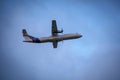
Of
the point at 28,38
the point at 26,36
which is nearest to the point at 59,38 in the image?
the point at 28,38

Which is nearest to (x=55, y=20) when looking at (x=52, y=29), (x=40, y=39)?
(x=52, y=29)

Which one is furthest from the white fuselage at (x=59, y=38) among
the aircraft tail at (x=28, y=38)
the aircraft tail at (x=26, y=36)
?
the aircraft tail at (x=26, y=36)

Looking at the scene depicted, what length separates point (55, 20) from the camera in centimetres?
7769

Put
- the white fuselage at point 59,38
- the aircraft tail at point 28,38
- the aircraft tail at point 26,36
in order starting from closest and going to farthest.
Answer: the white fuselage at point 59,38, the aircraft tail at point 28,38, the aircraft tail at point 26,36

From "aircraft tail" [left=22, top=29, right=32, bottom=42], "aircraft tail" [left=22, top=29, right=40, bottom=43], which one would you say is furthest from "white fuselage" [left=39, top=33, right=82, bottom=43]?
"aircraft tail" [left=22, top=29, right=32, bottom=42]

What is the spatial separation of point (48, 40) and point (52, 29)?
4223 millimetres

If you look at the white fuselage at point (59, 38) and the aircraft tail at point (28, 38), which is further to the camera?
the aircraft tail at point (28, 38)

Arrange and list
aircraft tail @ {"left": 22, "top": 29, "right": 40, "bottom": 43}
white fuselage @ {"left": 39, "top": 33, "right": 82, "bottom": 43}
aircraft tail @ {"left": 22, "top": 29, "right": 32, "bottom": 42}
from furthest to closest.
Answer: aircraft tail @ {"left": 22, "top": 29, "right": 32, "bottom": 42}, aircraft tail @ {"left": 22, "top": 29, "right": 40, "bottom": 43}, white fuselage @ {"left": 39, "top": 33, "right": 82, "bottom": 43}

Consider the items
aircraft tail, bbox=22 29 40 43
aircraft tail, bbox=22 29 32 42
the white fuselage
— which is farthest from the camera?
aircraft tail, bbox=22 29 32 42

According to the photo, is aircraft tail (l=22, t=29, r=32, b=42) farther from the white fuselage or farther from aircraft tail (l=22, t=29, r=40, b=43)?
the white fuselage

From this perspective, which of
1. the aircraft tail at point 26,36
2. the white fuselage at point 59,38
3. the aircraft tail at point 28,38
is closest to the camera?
the white fuselage at point 59,38

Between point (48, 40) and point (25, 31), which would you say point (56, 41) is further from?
point (25, 31)

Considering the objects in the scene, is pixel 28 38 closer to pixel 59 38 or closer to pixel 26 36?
pixel 26 36

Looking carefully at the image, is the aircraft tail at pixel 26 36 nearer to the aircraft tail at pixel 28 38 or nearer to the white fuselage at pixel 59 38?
the aircraft tail at pixel 28 38
